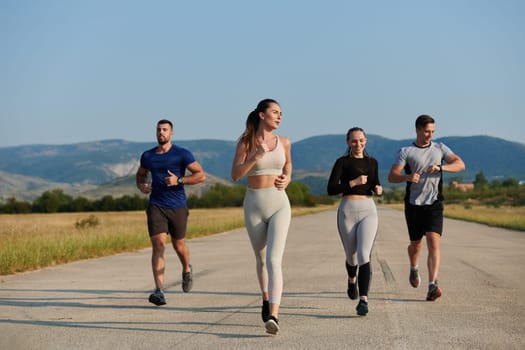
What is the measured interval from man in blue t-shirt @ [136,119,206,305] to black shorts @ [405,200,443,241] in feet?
A: 8.45

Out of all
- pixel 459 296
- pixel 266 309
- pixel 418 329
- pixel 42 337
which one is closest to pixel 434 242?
pixel 459 296

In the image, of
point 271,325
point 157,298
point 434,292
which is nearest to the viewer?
point 271,325

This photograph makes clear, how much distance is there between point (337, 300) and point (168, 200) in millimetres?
2403

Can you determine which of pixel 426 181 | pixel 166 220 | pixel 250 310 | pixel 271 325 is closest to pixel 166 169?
pixel 166 220

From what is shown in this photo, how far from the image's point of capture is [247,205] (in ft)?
24.2

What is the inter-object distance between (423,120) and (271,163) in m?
2.80

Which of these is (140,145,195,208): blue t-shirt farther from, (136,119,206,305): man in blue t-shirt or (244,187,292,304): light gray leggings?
(244,187,292,304): light gray leggings

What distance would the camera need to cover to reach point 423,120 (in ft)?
30.4

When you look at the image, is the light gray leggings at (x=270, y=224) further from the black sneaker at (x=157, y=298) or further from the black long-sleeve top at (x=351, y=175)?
the black sneaker at (x=157, y=298)

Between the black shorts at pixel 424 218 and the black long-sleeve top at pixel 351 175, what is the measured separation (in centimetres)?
119

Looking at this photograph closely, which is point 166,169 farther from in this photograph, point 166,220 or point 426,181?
point 426,181

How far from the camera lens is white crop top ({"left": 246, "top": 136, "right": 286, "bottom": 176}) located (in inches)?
284

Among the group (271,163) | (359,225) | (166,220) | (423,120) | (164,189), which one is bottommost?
(166,220)

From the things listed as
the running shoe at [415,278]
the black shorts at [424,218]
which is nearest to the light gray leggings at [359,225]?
the black shorts at [424,218]
